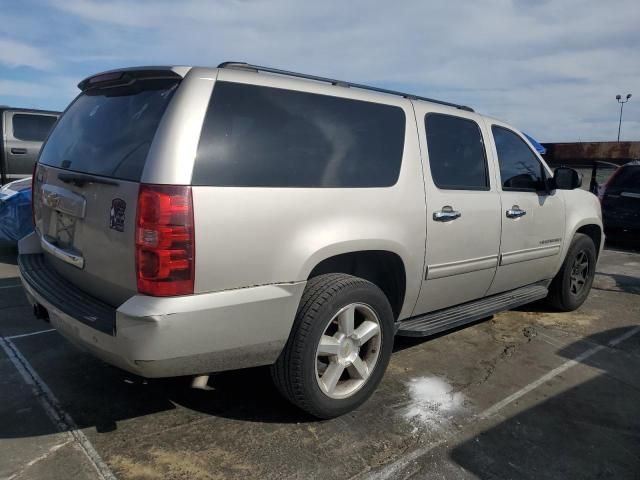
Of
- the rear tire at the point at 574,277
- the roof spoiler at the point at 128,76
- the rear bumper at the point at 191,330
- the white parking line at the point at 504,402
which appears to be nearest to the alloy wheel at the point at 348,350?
the rear bumper at the point at 191,330

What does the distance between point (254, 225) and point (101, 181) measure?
79 cm

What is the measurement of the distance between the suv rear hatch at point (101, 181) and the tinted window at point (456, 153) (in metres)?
1.82

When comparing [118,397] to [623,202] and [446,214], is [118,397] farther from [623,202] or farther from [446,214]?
[623,202]

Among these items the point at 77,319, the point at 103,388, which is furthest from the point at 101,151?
the point at 103,388

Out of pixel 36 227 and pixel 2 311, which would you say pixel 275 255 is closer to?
pixel 36 227

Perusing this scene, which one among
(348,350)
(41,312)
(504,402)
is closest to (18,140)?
(41,312)

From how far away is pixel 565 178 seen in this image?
14.9ft

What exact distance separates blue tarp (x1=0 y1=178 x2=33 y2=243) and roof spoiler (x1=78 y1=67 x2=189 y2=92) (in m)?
3.91

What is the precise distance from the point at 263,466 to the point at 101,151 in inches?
71.5

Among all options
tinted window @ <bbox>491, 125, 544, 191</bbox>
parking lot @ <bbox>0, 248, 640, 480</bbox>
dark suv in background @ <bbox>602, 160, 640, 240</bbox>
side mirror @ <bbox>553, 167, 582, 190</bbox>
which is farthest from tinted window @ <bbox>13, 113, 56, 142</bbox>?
dark suv in background @ <bbox>602, 160, 640, 240</bbox>

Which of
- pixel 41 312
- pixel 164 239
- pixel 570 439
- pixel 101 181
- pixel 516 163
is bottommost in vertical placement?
pixel 570 439

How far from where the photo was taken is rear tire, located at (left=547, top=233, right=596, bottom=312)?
5.05 metres

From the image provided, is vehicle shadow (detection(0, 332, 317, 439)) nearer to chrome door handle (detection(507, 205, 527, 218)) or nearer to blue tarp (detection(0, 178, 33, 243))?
chrome door handle (detection(507, 205, 527, 218))

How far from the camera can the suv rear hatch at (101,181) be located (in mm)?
2398
